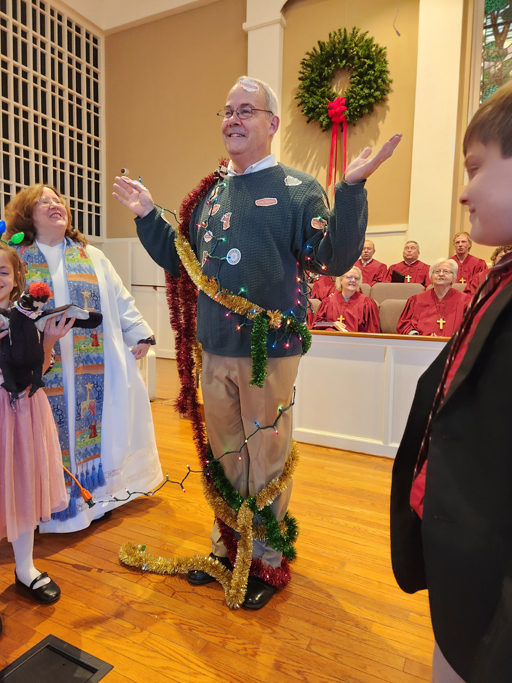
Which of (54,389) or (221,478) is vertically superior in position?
(54,389)

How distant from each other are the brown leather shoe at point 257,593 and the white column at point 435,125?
4995mm

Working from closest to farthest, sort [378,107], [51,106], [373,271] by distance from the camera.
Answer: [373,271] → [378,107] → [51,106]

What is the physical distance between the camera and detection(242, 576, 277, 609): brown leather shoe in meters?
1.44

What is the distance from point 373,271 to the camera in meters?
5.70

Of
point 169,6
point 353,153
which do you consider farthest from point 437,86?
point 169,6

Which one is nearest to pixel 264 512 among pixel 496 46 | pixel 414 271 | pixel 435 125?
pixel 414 271

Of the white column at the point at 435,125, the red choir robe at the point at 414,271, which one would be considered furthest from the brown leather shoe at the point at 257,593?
the white column at the point at 435,125

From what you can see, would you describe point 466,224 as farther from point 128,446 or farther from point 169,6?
point 169,6

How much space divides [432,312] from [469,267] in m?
1.99

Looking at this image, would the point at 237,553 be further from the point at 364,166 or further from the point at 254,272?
the point at 364,166

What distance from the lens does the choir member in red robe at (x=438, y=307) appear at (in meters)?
3.54

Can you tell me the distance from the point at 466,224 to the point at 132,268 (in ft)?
17.4

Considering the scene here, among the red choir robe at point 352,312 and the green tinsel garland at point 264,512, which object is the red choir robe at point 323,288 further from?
the green tinsel garland at point 264,512

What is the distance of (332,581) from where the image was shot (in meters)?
1.60
